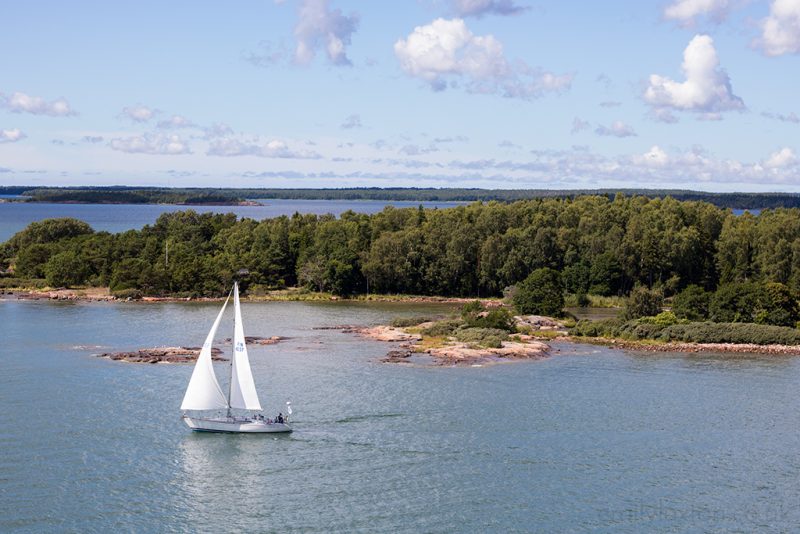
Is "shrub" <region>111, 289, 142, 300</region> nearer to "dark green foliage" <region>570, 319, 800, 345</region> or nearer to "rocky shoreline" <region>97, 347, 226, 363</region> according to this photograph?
"rocky shoreline" <region>97, 347, 226, 363</region>

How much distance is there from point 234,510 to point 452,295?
276 ft

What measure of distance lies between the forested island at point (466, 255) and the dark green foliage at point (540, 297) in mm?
498

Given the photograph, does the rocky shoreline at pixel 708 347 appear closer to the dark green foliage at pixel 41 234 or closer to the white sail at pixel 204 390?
the white sail at pixel 204 390

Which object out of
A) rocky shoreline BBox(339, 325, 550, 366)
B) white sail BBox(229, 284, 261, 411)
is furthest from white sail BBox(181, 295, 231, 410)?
rocky shoreline BBox(339, 325, 550, 366)

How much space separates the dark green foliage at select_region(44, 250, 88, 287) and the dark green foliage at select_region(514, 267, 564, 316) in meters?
58.1

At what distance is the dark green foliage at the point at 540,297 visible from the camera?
3878 inches

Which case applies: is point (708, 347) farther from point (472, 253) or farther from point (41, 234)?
point (41, 234)

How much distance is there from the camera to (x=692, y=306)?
90.6m

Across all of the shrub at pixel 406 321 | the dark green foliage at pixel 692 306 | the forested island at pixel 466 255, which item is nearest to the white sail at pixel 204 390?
the shrub at pixel 406 321

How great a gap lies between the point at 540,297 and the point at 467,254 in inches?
922

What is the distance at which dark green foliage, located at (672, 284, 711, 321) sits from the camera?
89.8m

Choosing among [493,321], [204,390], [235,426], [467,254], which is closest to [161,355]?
A: [204,390]

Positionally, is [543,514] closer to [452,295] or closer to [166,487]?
[166,487]

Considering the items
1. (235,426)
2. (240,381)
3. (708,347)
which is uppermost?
(240,381)
